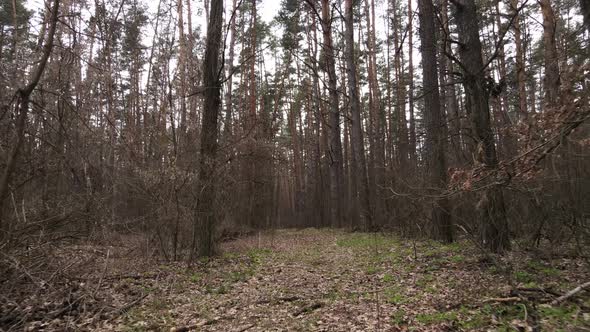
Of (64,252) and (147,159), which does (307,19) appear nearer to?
(147,159)

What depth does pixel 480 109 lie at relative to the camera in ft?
21.8

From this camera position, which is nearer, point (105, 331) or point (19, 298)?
point (105, 331)

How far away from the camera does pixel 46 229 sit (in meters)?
5.43

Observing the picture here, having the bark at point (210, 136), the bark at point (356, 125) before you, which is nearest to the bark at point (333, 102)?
the bark at point (356, 125)

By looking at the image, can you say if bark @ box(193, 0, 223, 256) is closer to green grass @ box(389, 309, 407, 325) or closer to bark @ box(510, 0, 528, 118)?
green grass @ box(389, 309, 407, 325)

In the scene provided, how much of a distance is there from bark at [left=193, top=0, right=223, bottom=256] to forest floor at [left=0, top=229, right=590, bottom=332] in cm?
95

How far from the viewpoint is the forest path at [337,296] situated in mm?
4238

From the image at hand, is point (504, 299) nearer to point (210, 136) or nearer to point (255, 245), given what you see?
point (210, 136)

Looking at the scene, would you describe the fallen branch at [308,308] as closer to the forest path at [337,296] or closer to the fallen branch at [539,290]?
the forest path at [337,296]

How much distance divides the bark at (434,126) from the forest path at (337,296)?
2.94 feet

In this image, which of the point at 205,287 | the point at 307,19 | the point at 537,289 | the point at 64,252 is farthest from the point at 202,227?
the point at 307,19

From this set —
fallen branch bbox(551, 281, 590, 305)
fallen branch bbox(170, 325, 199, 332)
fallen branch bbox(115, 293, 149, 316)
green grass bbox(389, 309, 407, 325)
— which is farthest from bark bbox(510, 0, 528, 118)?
fallen branch bbox(115, 293, 149, 316)

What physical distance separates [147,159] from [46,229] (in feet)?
11.2

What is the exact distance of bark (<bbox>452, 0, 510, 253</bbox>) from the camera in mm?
6414
